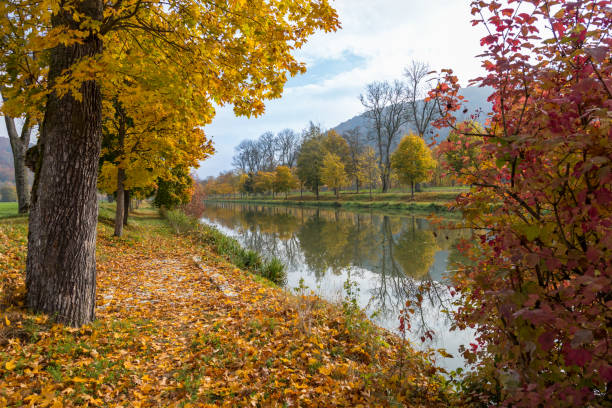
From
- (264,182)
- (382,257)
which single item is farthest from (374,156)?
(382,257)

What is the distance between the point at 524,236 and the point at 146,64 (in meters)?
5.85

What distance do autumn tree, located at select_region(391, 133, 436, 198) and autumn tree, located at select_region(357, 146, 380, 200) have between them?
9.68m

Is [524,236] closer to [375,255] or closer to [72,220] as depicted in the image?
[72,220]

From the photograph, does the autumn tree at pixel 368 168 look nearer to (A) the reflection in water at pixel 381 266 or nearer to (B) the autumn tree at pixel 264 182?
(B) the autumn tree at pixel 264 182

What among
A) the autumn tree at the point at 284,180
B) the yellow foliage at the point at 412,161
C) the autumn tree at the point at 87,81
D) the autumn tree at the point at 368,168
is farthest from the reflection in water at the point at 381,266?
the autumn tree at the point at 284,180

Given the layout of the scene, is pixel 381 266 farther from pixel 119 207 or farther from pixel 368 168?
pixel 368 168

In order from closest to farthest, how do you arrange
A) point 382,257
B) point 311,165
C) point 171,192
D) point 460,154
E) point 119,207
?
point 460,154, point 119,207, point 382,257, point 171,192, point 311,165

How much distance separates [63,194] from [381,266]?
9.56m

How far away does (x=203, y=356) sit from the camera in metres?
3.82

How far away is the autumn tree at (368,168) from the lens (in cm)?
4528

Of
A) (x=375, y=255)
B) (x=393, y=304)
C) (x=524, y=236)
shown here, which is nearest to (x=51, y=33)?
(x=524, y=236)

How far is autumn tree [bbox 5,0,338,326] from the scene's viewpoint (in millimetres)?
3842

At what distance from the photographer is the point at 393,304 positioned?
7.67m

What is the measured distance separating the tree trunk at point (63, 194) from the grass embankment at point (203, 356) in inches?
13.7
